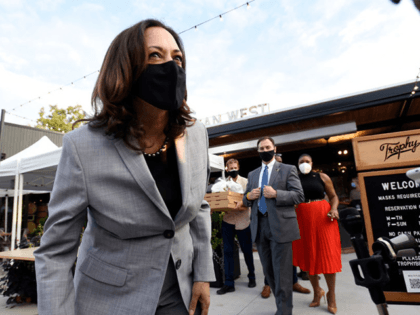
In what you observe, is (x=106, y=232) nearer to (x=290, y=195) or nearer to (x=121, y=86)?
(x=121, y=86)

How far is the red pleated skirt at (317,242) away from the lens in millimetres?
3248

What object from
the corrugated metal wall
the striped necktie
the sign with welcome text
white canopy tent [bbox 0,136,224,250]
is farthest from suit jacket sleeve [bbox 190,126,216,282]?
the corrugated metal wall

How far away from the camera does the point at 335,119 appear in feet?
25.0

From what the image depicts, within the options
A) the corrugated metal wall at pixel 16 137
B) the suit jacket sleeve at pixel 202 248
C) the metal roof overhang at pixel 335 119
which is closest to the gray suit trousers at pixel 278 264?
the suit jacket sleeve at pixel 202 248

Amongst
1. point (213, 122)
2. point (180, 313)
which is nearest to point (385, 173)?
point (180, 313)

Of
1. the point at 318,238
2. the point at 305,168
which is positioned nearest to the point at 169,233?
the point at 318,238

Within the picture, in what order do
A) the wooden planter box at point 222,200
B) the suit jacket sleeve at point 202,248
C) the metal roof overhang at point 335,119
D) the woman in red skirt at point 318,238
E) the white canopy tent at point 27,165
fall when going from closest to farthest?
the suit jacket sleeve at point 202,248 < the woman in red skirt at point 318,238 < the wooden planter box at point 222,200 < the white canopy tent at point 27,165 < the metal roof overhang at point 335,119

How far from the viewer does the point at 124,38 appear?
1065mm

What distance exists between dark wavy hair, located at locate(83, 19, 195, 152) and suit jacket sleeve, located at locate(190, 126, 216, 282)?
1.31 feet

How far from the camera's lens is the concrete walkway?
10.2 feet

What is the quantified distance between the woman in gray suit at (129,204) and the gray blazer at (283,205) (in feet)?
6.91

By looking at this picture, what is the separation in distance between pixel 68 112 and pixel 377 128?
24.1 meters

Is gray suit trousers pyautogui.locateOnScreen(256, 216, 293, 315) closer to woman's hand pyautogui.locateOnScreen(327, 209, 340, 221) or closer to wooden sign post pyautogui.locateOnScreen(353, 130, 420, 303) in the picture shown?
woman's hand pyautogui.locateOnScreen(327, 209, 340, 221)

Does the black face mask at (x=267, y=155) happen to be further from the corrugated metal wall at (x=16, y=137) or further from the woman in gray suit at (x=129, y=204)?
the corrugated metal wall at (x=16, y=137)
